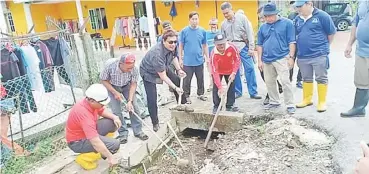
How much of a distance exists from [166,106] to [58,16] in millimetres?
15378

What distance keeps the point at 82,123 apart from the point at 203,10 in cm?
1165

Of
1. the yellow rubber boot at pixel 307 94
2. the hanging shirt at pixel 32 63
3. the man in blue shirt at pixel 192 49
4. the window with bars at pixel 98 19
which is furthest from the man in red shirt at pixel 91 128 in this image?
the window with bars at pixel 98 19

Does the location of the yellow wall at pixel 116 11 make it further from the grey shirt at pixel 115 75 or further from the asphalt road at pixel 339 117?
the grey shirt at pixel 115 75

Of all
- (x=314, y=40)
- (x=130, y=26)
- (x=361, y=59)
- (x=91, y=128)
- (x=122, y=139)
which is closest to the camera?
(x=91, y=128)

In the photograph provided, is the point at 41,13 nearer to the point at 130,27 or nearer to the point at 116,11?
the point at 116,11

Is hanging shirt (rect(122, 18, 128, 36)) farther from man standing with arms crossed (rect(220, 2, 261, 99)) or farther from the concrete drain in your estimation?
the concrete drain

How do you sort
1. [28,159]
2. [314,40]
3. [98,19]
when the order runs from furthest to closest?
[98,19] → [314,40] → [28,159]

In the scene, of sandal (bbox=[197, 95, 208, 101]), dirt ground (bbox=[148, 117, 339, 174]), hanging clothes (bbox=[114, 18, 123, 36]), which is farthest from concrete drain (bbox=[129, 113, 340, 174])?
hanging clothes (bbox=[114, 18, 123, 36])

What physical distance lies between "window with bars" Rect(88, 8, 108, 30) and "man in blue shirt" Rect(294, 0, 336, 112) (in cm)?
1423

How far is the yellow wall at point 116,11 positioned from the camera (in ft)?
44.3

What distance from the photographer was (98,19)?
17750mm

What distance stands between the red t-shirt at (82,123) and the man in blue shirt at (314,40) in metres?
2.95

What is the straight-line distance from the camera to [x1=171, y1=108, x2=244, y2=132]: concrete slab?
4961mm

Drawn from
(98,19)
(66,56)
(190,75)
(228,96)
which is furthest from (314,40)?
(98,19)
